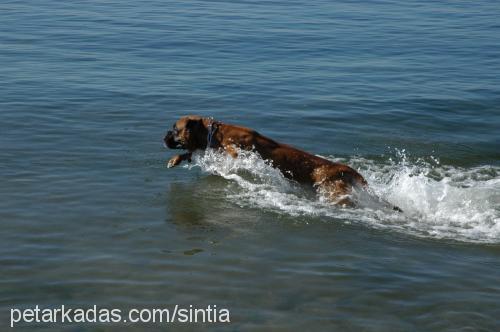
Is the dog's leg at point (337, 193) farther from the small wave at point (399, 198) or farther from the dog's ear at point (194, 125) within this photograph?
the dog's ear at point (194, 125)

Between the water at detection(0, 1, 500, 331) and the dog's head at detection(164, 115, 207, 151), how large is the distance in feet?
1.73

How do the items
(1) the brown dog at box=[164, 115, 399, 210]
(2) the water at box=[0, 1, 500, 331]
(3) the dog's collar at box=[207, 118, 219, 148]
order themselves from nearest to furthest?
(2) the water at box=[0, 1, 500, 331], (1) the brown dog at box=[164, 115, 399, 210], (3) the dog's collar at box=[207, 118, 219, 148]

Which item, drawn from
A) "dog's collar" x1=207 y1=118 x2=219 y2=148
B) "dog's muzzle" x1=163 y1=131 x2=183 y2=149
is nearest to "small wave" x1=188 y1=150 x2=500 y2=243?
"dog's collar" x1=207 y1=118 x2=219 y2=148

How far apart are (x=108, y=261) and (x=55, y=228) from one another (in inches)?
50.7

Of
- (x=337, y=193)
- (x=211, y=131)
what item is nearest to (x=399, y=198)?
(x=337, y=193)

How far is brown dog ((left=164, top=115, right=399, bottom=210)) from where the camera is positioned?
36.1 ft

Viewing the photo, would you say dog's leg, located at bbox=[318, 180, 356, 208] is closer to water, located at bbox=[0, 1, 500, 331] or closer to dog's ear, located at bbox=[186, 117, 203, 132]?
water, located at bbox=[0, 1, 500, 331]

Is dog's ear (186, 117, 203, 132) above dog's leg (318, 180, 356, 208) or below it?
above

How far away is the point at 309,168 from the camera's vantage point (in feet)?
36.7

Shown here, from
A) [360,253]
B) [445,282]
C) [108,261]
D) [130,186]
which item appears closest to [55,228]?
[108,261]

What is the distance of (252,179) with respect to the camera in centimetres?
1167

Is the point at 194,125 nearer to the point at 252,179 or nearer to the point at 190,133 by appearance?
the point at 190,133

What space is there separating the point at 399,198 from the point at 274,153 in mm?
1771

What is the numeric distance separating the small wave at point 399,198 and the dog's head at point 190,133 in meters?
0.17
